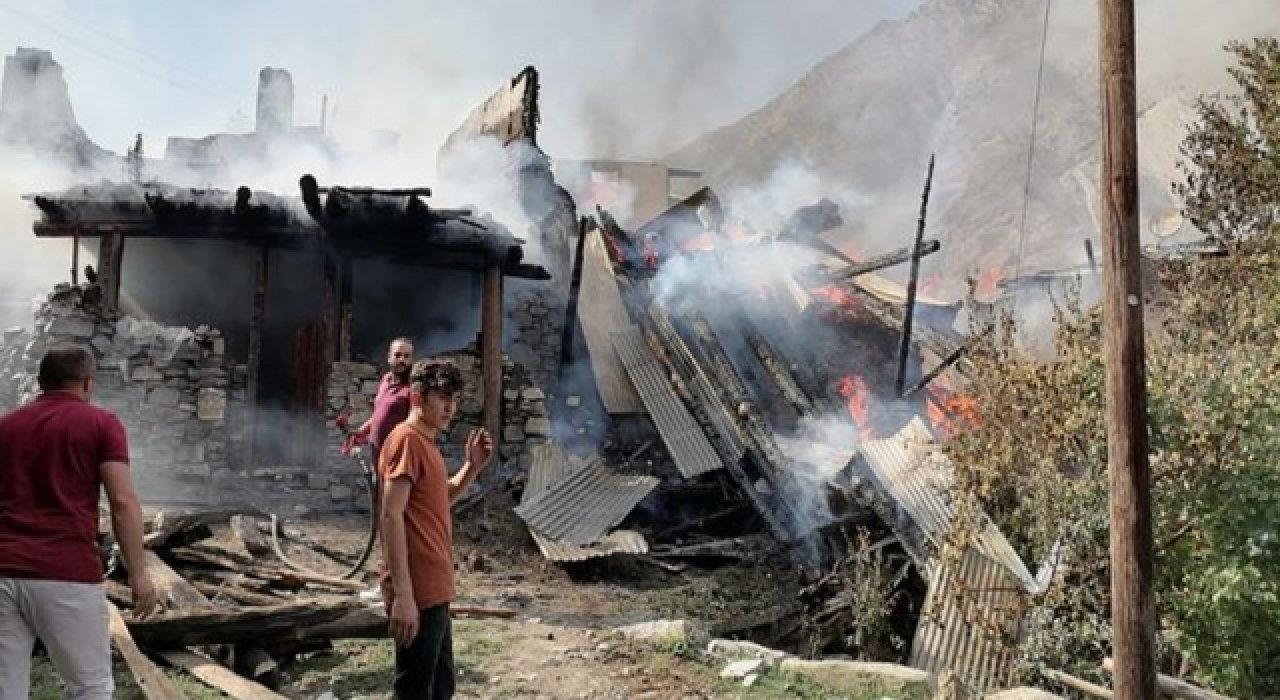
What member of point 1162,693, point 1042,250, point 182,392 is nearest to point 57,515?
point 1162,693

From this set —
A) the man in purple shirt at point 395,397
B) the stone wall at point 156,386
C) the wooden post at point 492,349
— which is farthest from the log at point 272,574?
the wooden post at point 492,349

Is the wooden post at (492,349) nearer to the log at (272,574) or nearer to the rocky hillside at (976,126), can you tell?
the log at (272,574)

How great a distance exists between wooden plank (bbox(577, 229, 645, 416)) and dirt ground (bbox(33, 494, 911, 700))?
3.17m

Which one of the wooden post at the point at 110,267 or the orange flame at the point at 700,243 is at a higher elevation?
the orange flame at the point at 700,243

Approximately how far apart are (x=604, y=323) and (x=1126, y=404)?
10.9m

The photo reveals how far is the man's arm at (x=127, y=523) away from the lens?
3.69 m

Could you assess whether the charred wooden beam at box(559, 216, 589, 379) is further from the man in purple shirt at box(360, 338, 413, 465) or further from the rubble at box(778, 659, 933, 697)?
the rubble at box(778, 659, 933, 697)

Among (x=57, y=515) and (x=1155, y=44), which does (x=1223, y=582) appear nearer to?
(x=57, y=515)

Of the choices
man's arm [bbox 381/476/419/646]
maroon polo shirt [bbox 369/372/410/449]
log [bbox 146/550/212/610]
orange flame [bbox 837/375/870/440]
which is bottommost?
log [bbox 146/550/212/610]

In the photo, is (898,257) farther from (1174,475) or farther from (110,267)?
(110,267)

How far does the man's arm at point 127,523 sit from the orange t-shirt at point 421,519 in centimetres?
96

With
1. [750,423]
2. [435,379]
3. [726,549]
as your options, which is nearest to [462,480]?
[435,379]

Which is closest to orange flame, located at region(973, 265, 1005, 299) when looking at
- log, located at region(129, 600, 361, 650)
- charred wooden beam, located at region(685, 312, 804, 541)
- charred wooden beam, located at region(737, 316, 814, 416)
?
charred wooden beam, located at region(737, 316, 814, 416)

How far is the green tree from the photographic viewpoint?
10.7 meters
